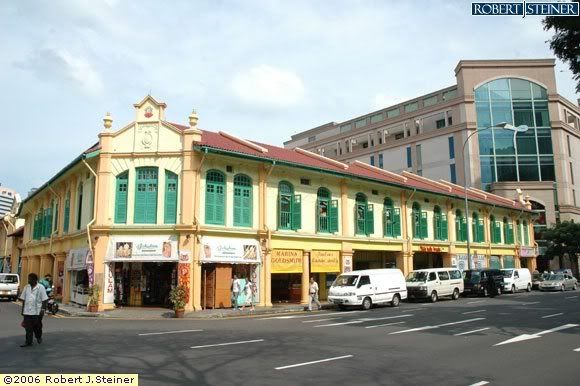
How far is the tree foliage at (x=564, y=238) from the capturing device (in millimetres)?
47469

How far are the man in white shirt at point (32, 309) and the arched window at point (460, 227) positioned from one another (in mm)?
32632

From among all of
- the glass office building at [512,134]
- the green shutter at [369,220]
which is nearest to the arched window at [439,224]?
the green shutter at [369,220]

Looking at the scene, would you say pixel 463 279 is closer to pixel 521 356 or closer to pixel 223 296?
pixel 223 296

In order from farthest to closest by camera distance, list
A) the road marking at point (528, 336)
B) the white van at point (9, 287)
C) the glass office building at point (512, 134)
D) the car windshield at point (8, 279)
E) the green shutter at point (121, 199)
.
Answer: the glass office building at point (512, 134), the car windshield at point (8, 279), the white van at point (9, 287), the green shutter at point (121, 199), the road marking at point (528, 336)

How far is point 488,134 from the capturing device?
61156 mm

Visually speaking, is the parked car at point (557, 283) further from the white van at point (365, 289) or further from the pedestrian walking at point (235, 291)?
the pedestrian walking at point (235, 291)

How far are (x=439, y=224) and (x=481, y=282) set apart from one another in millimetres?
5764

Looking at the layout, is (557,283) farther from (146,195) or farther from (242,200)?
(146,195)

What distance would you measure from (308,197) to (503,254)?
25617mm

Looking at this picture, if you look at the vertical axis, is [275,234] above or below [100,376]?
above

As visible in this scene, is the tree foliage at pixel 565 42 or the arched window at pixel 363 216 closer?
the tree foliage at pixel 565 42

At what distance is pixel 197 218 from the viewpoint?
22312mm

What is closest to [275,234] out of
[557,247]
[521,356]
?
[521,356]

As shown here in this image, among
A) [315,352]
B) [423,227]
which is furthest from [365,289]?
[315,352]
